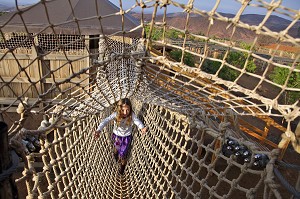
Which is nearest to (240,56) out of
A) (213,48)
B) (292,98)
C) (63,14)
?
(213,48)

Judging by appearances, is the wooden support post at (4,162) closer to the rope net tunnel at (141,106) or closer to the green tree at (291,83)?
the rope net tunnel at (141,106)

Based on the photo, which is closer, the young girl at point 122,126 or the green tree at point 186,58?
the young girl at point 122,126

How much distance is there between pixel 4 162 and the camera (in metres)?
0.64

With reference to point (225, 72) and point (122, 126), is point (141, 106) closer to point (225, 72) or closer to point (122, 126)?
point (122, 126)

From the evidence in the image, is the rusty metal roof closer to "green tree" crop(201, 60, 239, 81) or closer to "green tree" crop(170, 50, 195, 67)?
"green tree" crop(170, 50, 195, 67)

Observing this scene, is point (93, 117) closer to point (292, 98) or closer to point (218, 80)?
point (218, 80)

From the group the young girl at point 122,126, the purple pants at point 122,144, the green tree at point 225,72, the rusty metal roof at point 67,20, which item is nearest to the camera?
the young girl at point 122,126

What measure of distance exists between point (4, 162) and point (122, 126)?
76.7 inches

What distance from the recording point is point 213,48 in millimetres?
9898

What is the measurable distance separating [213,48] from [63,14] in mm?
7240

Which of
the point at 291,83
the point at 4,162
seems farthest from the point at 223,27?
the point at 4,162

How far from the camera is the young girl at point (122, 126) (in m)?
2.37

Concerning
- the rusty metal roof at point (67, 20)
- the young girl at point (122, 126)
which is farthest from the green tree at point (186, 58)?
the young girl at point (122, 126)

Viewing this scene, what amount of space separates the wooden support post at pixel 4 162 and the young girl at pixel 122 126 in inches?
66.2
